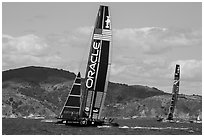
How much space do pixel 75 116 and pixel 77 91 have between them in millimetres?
3697

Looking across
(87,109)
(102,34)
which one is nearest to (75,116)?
(87,109)

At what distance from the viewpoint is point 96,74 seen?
67.6 m

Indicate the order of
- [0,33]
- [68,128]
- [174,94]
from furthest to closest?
[174,94] → [68,128] → [0,33]

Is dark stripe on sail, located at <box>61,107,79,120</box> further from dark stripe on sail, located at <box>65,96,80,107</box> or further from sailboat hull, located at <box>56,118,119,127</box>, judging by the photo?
sailboat hull, located at <box>56,118,119,127</box>

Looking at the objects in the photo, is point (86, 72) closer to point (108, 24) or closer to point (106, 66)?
point (106, 66)

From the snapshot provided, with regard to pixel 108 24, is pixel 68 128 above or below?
below

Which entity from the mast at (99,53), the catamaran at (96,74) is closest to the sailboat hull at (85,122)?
the catamaran at (96,74)

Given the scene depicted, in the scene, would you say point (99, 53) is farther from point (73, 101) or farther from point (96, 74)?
point (73, 101)

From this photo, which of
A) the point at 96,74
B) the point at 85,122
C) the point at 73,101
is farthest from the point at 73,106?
the point at 96,74

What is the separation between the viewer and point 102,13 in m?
67.4

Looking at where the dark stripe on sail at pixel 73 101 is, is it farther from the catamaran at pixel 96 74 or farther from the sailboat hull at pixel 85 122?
the sailboat hull at pixel 85 122

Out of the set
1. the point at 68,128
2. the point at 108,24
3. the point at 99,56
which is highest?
the point at 108,24

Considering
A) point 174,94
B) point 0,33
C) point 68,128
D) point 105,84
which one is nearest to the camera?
point 0,33

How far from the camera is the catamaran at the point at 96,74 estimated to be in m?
67.2
